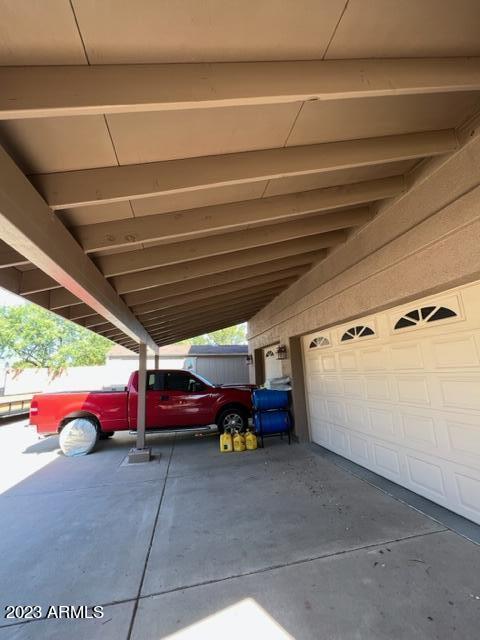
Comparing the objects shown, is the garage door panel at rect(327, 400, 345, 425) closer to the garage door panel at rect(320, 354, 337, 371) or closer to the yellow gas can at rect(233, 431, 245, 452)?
the garage door panel at rect(320, 354, 337, 371)

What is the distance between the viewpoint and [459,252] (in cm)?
269

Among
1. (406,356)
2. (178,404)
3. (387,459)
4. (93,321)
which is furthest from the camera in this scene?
(178,404)

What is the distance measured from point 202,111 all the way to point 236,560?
3.56 metres

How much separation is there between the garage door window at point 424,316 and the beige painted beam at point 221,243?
140cm

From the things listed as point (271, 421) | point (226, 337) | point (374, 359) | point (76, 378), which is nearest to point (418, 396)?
point (374, 359)

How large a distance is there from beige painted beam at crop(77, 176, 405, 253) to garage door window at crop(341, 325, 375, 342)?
6.91ft

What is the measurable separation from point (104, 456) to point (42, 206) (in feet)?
19.4

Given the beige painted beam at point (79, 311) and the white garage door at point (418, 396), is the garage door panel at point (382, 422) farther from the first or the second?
the beige painted beam at point (79, 311)

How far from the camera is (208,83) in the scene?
1471 mm

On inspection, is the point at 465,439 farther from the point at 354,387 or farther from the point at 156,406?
the point at 156,406

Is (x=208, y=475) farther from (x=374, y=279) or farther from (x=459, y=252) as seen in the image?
(x=459, y=252)

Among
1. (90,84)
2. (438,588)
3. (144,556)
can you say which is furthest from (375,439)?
(90,84)

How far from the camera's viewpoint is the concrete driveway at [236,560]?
1946 mm

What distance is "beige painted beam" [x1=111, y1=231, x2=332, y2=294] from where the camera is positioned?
4.27m
